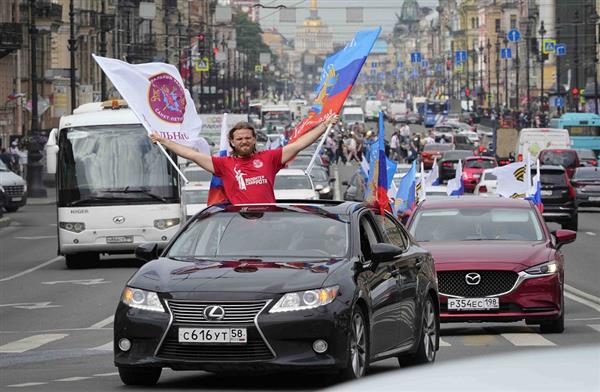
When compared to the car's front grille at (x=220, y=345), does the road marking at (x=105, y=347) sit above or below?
below

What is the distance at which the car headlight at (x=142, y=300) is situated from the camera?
34.7 ft

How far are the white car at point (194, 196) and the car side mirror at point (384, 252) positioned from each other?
20.5m

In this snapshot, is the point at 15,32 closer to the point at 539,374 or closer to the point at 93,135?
the point at 93,135

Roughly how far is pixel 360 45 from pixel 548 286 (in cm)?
288

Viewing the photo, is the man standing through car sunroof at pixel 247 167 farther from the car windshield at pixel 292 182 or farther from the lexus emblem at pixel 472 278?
the car windshield at pixel 292 182

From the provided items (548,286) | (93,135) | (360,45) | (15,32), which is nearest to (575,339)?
(548,286)

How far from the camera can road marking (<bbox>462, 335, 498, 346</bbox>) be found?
15159 mm

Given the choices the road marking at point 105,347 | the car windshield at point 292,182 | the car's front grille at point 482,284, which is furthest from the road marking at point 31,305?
the car windshield at point 292,182

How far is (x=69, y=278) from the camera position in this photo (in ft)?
90.0

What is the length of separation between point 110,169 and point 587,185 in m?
25.5

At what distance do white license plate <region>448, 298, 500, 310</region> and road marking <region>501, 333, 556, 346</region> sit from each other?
0.33 meters

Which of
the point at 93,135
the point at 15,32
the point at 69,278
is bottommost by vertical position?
the point at 69,278

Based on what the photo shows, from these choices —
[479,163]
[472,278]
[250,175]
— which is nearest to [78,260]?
[472,278]

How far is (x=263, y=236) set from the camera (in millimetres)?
11422
